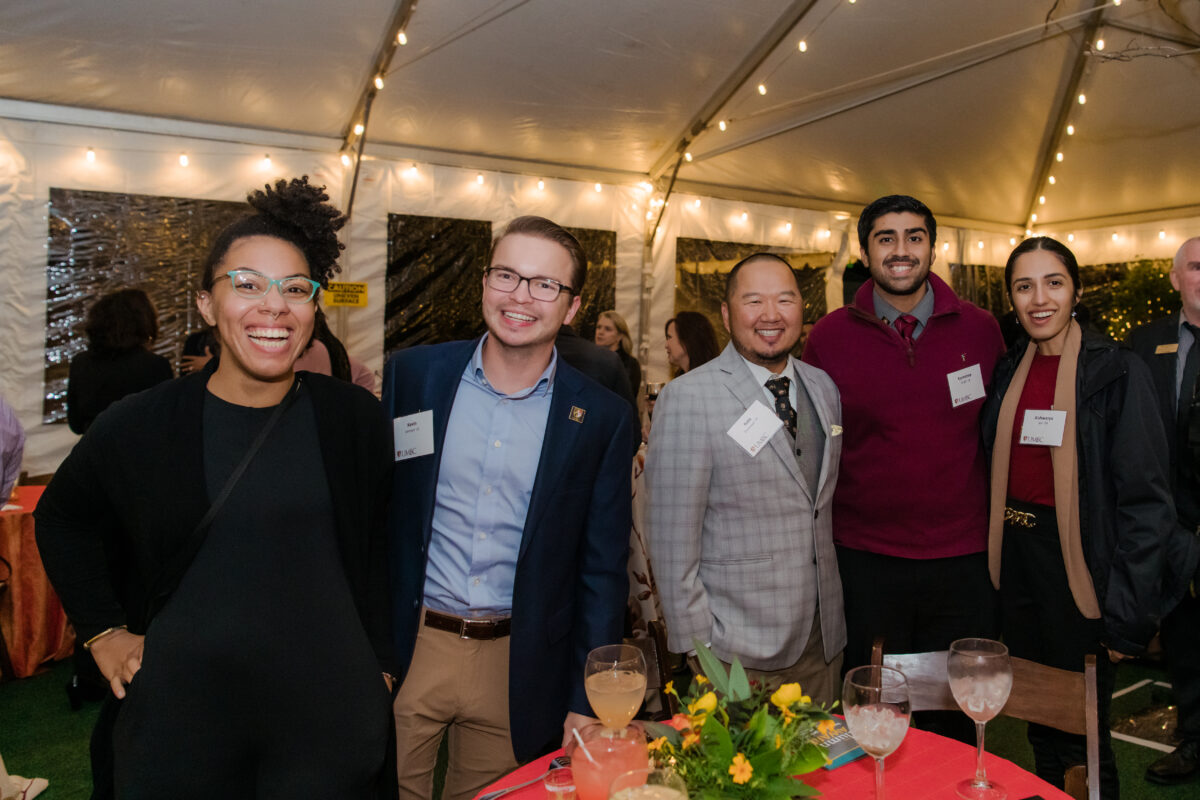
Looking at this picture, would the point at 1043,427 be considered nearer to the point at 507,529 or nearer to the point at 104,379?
the point at 507,529

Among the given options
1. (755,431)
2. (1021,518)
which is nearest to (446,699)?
(755,431)

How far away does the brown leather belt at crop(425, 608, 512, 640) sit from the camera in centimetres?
175

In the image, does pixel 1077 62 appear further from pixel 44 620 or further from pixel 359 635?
pixel 44 620

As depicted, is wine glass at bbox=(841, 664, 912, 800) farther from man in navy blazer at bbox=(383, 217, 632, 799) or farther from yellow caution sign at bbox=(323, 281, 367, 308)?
yellow caution sign at bbox=(323, 281, 367, 308)

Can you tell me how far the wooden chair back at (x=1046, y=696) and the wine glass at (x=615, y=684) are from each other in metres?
0.63

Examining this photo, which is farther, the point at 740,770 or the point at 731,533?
the point at 731,533

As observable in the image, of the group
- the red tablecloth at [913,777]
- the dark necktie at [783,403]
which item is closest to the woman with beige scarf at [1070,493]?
the dark necktie at [783,403]

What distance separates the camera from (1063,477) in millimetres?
2195

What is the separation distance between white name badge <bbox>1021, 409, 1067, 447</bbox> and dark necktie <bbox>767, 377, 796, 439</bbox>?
70 centimetres

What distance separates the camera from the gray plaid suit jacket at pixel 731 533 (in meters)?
2.04

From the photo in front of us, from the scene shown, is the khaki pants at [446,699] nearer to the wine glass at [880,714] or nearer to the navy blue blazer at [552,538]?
the navy blue blazer at [552,538]

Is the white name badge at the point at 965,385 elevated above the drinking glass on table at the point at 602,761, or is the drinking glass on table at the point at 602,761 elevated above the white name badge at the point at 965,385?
the white name badge at the point at 965,385

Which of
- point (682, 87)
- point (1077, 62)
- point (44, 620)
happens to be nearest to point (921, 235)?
point (682, 87)

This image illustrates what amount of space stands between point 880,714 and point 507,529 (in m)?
0.89
